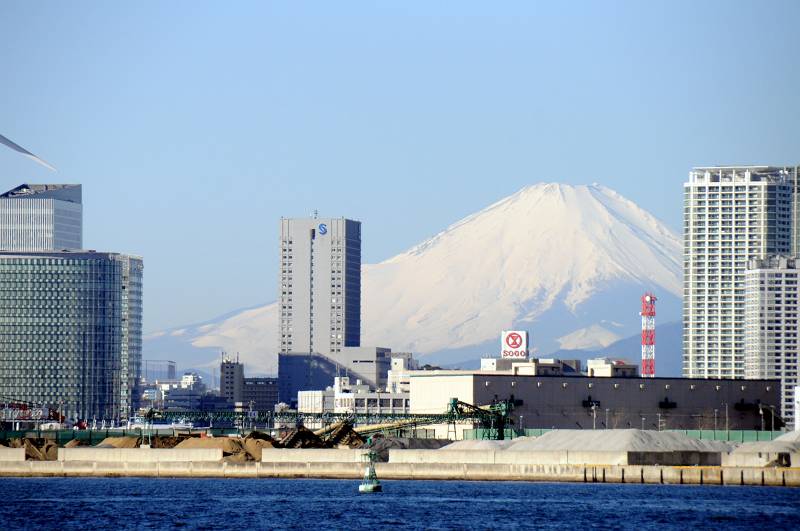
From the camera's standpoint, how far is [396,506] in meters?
150

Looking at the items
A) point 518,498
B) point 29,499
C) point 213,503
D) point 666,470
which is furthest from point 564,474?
point 29,499

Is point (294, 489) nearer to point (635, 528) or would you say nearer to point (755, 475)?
point (755, 475)

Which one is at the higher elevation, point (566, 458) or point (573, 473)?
point (566, 458)

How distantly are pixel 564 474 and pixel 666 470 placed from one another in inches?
488

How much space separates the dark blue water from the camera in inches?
5187

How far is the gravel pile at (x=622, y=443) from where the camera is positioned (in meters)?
186

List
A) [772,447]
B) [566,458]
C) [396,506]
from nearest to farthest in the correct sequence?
[396,506], [772,447], [566,458]

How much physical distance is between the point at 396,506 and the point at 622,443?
42.9m

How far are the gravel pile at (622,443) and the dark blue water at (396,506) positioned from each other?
8183 mm

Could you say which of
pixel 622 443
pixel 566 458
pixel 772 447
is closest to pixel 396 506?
pixel 566 458

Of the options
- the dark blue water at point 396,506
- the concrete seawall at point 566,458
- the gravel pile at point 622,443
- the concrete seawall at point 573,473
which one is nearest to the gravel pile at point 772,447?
the concrete seawall at point 566,458

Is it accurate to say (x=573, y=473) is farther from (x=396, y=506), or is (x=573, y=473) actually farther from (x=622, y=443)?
(x=396, y=506)

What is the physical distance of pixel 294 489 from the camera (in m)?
176

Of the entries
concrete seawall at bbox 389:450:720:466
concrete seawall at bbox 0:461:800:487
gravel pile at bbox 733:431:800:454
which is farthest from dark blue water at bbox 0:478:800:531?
gravel pile at bbox 733:431:800:454
